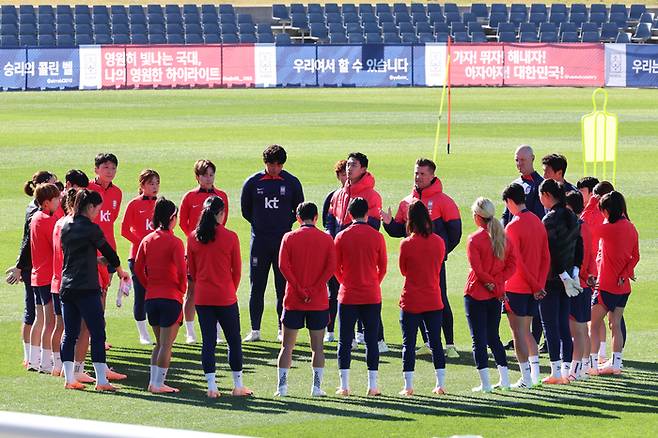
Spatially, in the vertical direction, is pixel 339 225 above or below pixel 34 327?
above

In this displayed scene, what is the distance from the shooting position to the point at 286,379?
11.0 metres

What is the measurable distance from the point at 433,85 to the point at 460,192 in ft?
81.6

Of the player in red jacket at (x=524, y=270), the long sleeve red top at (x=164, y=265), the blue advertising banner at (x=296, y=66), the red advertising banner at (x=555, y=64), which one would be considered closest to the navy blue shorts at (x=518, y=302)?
the player in red jacket at (x=524, y=270)

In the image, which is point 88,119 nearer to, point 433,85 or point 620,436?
point 433,85

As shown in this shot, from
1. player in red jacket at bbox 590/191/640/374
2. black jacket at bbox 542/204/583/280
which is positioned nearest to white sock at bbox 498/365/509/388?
black jacket at bbox 542/204/583/280

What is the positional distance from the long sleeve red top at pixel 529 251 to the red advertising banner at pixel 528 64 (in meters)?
36.3

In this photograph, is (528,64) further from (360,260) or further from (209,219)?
(209,219)

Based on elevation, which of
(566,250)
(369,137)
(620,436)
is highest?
(369,137)

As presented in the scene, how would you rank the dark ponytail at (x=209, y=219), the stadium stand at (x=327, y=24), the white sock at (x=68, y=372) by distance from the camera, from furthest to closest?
the stadium stand at (x=327, y=24) < the white sock at (x=68, y=372) < the dark ponytail at (x=209, y=219)

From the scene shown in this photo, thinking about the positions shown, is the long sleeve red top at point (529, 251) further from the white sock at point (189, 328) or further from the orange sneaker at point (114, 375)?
the white sock at point (189, 328)

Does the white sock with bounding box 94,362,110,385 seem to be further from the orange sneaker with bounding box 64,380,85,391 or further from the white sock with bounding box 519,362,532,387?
the white sock with bounding box 519,362,532,387

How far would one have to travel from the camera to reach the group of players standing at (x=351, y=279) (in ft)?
35.4

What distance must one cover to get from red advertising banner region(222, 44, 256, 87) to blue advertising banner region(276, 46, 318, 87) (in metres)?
0.91

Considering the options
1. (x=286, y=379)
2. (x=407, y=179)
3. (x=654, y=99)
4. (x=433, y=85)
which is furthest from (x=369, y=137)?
(x=286, y=379)
